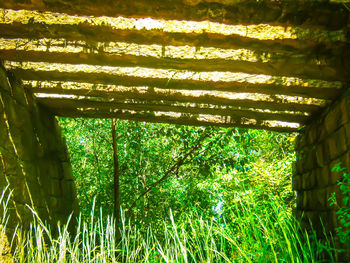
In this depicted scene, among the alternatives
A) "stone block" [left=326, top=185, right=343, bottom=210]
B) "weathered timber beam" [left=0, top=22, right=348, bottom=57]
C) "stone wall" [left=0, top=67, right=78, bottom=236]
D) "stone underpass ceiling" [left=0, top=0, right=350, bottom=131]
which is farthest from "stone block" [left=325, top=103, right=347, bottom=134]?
"stone wall" [left=0, top=67, right=78, bottom=236]

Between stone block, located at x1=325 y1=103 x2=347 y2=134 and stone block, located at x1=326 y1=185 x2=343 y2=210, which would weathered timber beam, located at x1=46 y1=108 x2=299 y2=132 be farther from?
stone block, located at x1=326 y1=185 x2=343 y2=210

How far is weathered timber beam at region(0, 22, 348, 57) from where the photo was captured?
1859 mm

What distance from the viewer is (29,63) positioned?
2.52 m

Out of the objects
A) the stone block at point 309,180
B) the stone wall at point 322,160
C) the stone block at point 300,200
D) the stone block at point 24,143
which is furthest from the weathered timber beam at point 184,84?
the stone block at point 300,200

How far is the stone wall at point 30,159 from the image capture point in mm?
2416

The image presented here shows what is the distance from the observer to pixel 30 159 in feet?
9.41

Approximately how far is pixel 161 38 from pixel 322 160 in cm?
203

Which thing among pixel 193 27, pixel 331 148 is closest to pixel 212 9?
pixel 193 27

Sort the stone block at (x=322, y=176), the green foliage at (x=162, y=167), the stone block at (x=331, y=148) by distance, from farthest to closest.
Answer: the green foliage at (x=162, y=167), the stone block at (x=322, y=176), the stone block at (x=331, y=148)

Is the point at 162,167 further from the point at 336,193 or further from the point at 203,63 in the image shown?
the point at 203,63

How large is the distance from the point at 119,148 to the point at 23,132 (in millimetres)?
3449

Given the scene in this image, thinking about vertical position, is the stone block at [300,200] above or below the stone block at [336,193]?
below

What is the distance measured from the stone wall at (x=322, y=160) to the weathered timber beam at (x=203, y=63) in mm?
412

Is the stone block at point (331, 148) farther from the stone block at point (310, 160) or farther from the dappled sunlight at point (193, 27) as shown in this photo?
the dappled sunlight at point (193, 27)
